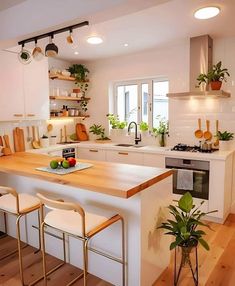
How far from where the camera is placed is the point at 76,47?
12.4 feet

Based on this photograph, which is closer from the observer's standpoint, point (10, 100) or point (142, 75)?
point (10, 100)

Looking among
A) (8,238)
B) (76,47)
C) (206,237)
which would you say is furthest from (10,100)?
(206,237)

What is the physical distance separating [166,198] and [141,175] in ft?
1.23

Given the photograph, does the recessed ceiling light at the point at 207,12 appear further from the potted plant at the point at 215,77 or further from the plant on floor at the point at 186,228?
the plant on floor at the point at 186,228

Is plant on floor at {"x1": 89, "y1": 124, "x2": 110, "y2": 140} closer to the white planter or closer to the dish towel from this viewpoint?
the dish towel

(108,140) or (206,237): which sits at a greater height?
(108,140)

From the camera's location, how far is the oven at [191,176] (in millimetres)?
3158

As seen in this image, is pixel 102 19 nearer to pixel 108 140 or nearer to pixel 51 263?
pixel 51 263

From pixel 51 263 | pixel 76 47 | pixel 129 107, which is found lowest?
pixel 51 263

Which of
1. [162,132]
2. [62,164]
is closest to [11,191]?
[62,164]

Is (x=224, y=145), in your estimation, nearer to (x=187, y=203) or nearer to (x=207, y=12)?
(x=207, y=12)

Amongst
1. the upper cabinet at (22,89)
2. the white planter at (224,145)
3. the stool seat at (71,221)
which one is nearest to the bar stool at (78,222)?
the stool seat at (71,221)

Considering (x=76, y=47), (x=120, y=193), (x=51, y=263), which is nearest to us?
(x=120, y=193)

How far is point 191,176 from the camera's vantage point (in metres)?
3.23
